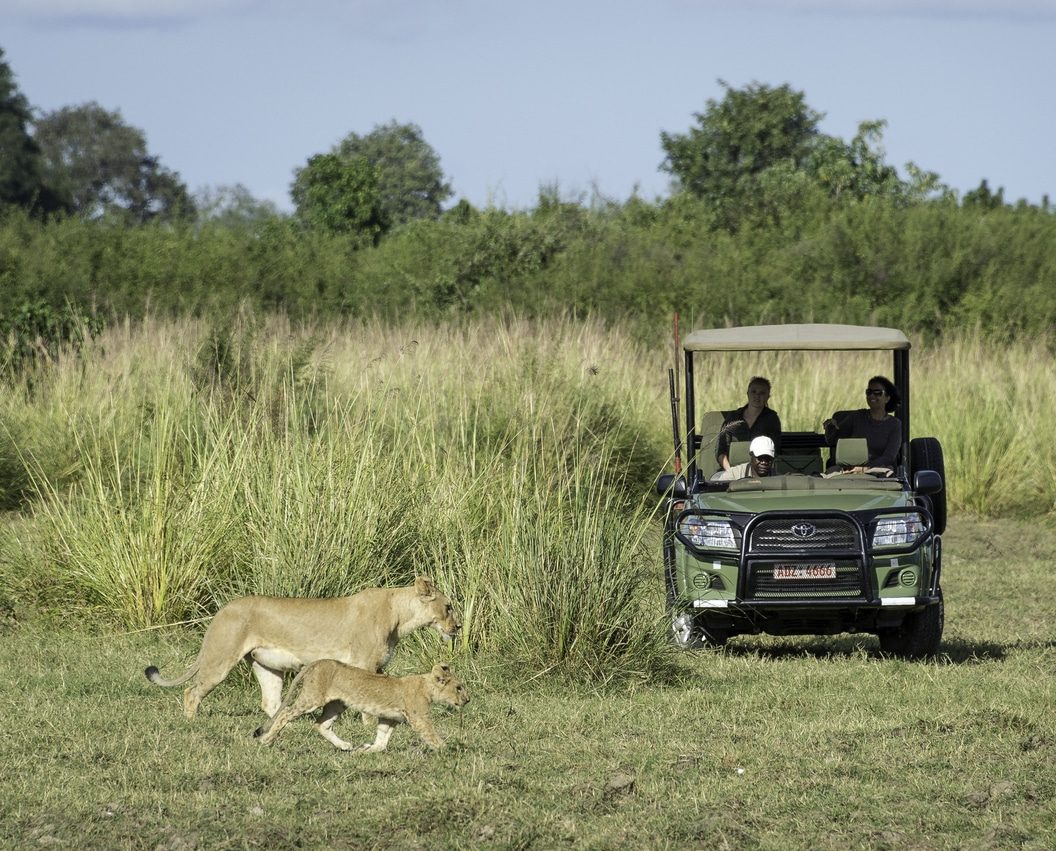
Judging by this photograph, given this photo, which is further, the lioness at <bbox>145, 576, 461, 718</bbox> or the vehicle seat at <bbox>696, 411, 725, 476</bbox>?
the vehicle seat at <bbox>696, 411, 725, 476</bbox>

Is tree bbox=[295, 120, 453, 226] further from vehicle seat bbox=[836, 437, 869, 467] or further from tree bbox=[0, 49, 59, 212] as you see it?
vehicle seat bbox=[836, 437, 869, 467]

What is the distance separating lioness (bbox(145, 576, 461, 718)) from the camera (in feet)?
22.7

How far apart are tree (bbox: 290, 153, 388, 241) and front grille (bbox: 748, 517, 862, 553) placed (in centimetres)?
3234

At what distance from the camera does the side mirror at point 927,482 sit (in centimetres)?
909

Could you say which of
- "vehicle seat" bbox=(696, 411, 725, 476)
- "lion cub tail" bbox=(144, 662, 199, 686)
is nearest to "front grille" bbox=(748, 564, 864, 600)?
"vehicle seat" bbox=(696, 411, 725, 476)

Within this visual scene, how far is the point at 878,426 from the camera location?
9891mm

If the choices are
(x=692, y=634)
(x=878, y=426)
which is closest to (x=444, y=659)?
(x=692, y=634)

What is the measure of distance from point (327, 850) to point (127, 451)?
6.94 meters

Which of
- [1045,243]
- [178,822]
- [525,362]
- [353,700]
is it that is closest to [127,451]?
[525,362]

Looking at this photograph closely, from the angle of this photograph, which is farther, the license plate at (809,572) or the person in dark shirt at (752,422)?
the person in dark shirt at (752,422)

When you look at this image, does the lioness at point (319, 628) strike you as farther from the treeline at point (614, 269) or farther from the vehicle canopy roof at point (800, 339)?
the treeline at point (614, 269)

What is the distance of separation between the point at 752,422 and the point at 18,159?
4884cm

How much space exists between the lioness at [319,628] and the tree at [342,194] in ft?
110

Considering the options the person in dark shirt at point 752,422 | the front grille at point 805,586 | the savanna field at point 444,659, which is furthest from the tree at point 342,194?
the front grille at point 805,586
